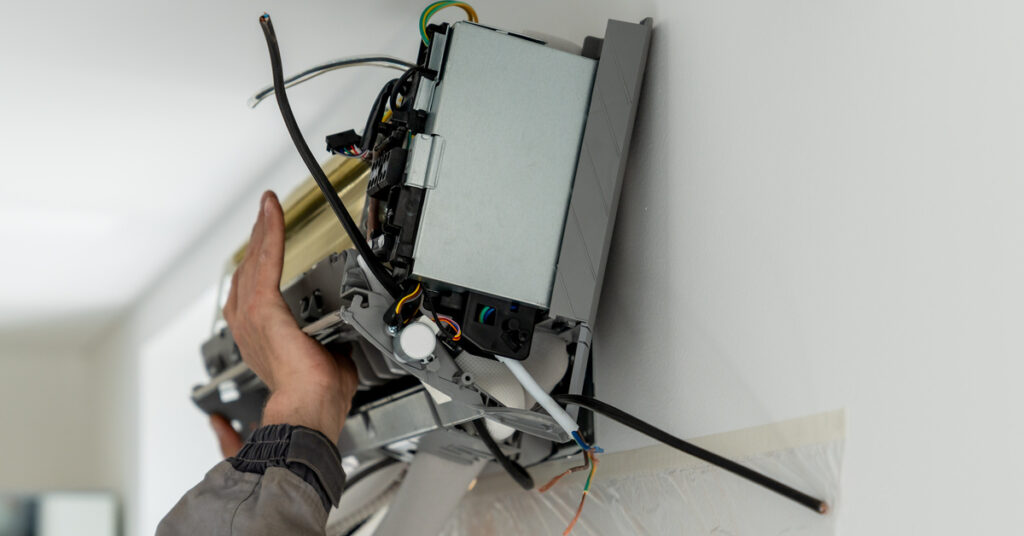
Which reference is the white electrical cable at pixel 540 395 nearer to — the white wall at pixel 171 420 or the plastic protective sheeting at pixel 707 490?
the plastic protective sheeting at pixel 707 490

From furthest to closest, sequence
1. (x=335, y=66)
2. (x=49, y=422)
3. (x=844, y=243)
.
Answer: (x=49, y=422) < (x=335, y=66) < (x=844, y=243)

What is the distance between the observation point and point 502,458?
3.29ft

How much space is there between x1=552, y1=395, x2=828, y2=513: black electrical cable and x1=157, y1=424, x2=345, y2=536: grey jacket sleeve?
235 mm

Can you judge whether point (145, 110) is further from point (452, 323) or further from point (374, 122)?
point (452, 323)

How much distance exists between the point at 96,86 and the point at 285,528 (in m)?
1.05

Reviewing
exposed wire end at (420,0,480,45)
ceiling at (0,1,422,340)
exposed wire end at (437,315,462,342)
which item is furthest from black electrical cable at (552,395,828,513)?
ceiling at (0,1,422,340)

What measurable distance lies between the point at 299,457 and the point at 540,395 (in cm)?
23

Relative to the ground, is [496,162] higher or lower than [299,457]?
higher

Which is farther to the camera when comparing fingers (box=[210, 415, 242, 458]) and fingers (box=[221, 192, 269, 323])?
fingers (box=[210, 415, 242, 458])

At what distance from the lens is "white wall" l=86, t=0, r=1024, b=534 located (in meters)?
0.52

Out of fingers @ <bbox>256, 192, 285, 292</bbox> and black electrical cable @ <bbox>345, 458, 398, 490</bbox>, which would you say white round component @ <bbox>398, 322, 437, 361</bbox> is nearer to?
fingers @ <bbox>256, 192, 285, 292</bbox>

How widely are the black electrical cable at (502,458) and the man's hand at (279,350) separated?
5.8 inches

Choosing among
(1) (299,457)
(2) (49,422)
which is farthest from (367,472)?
(2) (49,422)

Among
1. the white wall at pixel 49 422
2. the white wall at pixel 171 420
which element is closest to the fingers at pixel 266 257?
the white wall at pixel 171 420
